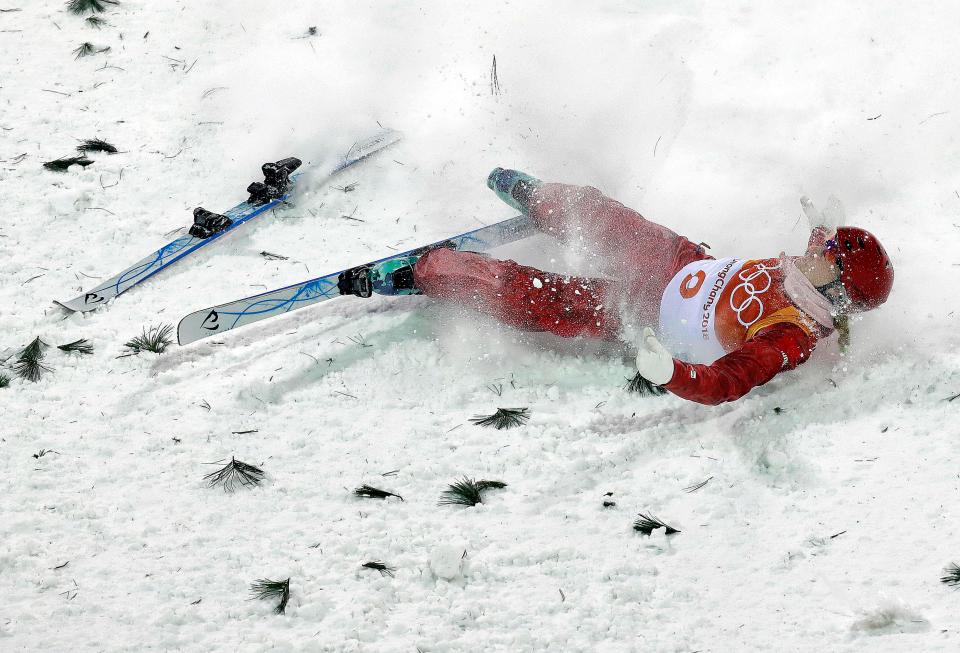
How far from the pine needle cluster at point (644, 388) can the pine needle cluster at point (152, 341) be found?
227 centimetres

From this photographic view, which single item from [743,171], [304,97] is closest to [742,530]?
[743,171]

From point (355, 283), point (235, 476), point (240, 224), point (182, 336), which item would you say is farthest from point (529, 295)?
point (240, 224)

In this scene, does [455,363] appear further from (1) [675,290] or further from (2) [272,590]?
(2) [272,590]

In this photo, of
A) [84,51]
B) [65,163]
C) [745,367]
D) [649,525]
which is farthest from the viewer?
[84,51]

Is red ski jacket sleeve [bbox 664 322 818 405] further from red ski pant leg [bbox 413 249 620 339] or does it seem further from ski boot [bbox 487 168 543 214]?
ski boot [bbox 487 168 543 214]

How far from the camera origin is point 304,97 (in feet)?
20.9

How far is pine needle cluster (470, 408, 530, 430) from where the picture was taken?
13.0 feet

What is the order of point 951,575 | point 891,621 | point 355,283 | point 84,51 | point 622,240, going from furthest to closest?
point 84,51 < point 622,240 < point 355,283 < point 951,575 < point 891,621

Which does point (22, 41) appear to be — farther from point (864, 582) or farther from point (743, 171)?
point (864, 582)

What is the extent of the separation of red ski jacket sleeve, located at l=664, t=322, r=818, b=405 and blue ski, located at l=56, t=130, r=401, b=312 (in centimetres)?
296

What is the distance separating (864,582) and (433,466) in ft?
5.46

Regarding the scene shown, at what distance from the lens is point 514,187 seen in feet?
16.8

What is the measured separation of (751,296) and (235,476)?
2.35 metres

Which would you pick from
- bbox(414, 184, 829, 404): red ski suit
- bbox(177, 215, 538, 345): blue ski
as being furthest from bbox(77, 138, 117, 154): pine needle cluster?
bbox(414, 184, 829, 404): red ski suit
